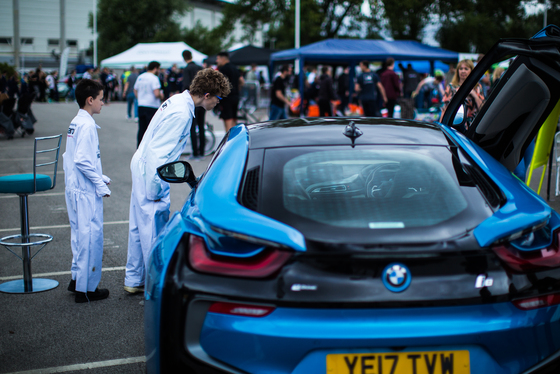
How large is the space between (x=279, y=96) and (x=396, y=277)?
13.0 meters

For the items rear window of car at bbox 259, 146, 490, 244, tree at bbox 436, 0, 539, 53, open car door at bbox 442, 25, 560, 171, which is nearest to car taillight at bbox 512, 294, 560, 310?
rear window of car at bbox 259, 146, 490, 244

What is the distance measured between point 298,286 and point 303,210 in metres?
0.39

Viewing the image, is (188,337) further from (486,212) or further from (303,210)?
(486,212)

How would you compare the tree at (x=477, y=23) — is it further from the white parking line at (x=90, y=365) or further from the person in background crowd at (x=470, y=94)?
the white parking line at (x=90, y=365)

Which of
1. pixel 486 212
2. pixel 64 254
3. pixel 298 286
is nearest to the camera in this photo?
pixel 298 286

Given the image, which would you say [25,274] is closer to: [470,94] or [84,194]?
[84,194]

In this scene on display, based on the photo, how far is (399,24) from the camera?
42938 millimetres

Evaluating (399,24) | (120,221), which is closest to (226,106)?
(120,221)

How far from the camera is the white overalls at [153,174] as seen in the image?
403 centimetres

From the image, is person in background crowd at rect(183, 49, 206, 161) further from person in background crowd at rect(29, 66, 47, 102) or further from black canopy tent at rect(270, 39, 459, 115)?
person in background crowd at rect(29, 66, 47, 102)

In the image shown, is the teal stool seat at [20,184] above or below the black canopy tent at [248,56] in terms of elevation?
below

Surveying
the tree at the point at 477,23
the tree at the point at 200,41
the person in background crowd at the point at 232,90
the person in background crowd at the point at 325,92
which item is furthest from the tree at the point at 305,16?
the person in background crowd at the point at 232,90

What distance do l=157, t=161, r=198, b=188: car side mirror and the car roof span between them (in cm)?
49

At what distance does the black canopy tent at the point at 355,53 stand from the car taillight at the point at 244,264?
17.0 m
